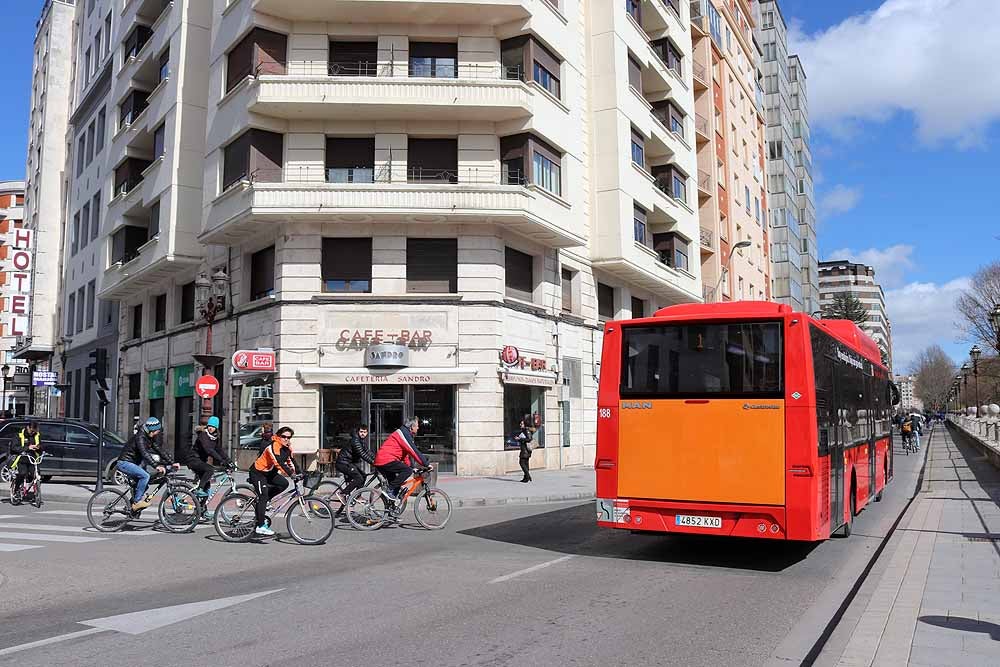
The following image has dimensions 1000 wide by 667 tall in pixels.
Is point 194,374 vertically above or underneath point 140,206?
underneath

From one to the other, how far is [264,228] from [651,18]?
66.4 feet

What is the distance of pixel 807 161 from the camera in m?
70.6

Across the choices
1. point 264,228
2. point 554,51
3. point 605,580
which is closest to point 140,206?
point 264,228

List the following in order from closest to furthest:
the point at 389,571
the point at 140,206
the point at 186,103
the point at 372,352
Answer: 1. the point at 389,571
2. the point at 372,352
3. the point at 186,103
4. the point at 140,206

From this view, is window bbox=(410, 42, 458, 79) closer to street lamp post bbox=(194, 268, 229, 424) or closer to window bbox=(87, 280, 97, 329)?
street lamp post bbox=(194, 268, 229, 424)

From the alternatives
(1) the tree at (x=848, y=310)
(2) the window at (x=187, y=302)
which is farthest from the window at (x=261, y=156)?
(1) the tree at (x=848, y=310)

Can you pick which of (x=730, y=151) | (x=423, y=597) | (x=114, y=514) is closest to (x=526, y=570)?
(x=423, y=597)

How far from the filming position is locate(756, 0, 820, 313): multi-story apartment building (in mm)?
59844

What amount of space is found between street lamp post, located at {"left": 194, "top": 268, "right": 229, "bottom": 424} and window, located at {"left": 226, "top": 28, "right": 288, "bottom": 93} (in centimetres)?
619

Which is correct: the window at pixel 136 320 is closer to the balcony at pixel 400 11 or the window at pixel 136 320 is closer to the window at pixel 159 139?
the window at pixel 159 139

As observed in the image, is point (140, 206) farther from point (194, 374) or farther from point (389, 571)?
point (389, 571)

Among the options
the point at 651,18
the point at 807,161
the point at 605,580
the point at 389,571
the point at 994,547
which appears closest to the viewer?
the point at 605,580

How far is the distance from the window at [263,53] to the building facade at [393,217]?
63 millimetres

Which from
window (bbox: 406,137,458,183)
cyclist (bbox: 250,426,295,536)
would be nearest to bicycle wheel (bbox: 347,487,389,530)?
cyclist (bbox: 250,426,295,536)
